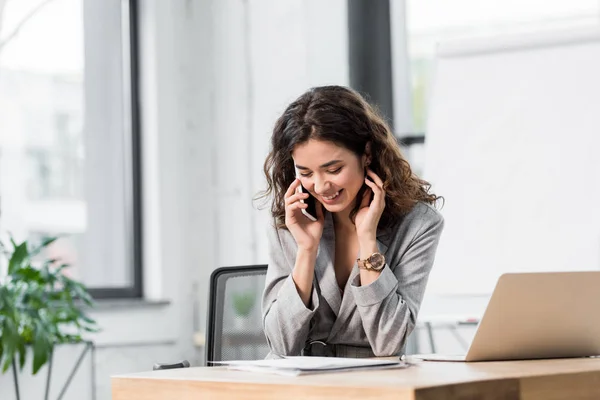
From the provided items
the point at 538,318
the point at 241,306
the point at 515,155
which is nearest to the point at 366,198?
the point at 241,306

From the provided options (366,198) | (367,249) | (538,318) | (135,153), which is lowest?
(538,318)

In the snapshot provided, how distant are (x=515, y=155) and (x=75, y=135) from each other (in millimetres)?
1814

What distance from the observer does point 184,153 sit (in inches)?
159

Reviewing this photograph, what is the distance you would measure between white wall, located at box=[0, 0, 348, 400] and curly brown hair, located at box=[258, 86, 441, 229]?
164 cm

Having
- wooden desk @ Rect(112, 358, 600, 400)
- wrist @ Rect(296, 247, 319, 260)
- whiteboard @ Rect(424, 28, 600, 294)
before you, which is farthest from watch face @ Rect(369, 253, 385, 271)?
whiteboard @ Rect(424, 28, 600, 294)

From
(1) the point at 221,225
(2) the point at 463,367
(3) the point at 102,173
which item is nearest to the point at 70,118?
(3) the point at 102,173

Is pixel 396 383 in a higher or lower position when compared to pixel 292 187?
lower

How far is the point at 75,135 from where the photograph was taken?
3.83m

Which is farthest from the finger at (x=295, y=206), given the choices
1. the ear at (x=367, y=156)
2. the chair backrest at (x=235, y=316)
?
the chair backrest at (x=235, y=316)

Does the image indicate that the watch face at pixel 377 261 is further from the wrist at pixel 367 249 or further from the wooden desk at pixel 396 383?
the wooden desk at pixel 396 383

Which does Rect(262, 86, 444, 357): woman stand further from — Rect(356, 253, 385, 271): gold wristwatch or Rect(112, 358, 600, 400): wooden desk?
Rect(112, 358, 600, 400): wooden desk

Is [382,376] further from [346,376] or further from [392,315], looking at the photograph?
[392,315]

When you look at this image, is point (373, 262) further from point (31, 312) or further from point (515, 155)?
point (31, 312)

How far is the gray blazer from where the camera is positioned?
6.11 feet
